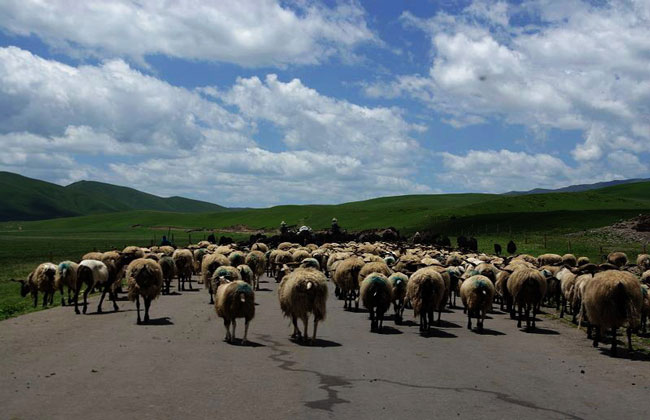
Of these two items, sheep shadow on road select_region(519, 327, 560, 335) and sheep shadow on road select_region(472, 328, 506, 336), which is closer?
sheep shadow on road select_region(472, 328, 506, 336)

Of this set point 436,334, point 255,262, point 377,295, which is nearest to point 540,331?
point 436,334

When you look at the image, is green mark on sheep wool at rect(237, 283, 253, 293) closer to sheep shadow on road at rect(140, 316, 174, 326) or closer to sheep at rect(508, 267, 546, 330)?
sheep shadow on road at rect(140, 316, 174, 326)

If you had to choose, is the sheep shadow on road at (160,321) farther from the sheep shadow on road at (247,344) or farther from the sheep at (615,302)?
the sheep at (615,302)

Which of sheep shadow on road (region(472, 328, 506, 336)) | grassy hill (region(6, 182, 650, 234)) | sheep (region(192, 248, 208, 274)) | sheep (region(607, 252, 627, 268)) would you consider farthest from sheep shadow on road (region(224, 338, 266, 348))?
grassy hill (region(6, 182, 650, 234))

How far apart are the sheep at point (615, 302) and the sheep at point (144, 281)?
13152 millimetres

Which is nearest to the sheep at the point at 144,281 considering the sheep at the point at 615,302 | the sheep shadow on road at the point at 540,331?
the sheep shadow on road at the point at 540,331

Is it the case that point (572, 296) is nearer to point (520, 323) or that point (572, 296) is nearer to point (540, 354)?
point (520, 323)

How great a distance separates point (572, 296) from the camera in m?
20.9

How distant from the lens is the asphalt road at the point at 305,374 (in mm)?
9602

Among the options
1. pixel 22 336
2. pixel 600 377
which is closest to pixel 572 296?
pixel 600 377

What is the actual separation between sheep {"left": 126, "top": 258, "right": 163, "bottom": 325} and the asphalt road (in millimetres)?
845

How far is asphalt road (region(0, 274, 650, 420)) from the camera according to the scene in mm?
9602

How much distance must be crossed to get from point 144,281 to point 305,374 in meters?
8.78

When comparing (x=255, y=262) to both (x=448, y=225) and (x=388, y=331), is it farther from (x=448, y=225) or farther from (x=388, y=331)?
(x=448, y=225)
